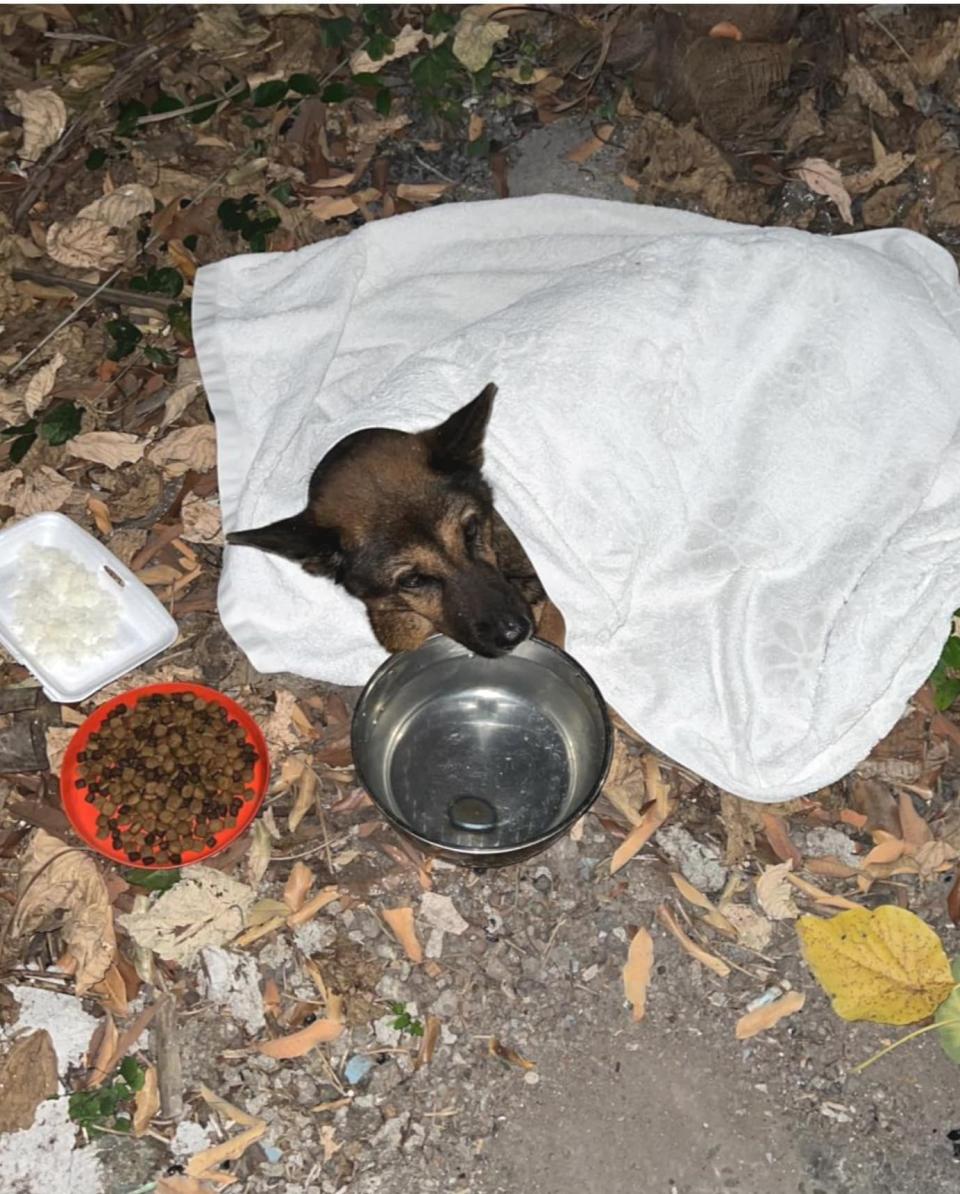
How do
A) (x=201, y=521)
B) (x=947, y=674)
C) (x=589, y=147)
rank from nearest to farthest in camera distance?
(x=947, y=674) < (x=201, y=521) < (x=589, y=147)

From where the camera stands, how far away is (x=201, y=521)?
17.1 feet

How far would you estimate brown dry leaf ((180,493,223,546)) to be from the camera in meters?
5.20

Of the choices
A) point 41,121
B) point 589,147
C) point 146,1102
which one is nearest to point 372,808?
point 146,1102

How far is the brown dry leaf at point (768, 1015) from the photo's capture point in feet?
13.8

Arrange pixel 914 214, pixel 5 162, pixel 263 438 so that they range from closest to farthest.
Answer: pixel 263 438, pixel 914 214, pixel 5 162

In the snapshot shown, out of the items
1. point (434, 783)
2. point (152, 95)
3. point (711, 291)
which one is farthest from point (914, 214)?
point (152, 95)

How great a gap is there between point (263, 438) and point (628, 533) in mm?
1700

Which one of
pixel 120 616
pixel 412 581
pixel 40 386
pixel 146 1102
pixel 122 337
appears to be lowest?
pixel 146 1102

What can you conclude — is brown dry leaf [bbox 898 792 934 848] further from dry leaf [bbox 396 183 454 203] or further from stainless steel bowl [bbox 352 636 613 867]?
dry leaf [bbox 396 183 454 203]

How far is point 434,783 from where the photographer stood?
15.1 feet

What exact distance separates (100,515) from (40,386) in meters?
0.73

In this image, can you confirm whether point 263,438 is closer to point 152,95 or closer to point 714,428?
point 714,428

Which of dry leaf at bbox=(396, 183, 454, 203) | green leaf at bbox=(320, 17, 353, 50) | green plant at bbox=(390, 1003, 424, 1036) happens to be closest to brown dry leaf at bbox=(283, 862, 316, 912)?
green plant at bbox=(390, 1003, 424, 1036)

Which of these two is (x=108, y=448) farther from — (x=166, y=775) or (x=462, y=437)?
(x=462, y=437)
